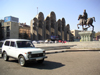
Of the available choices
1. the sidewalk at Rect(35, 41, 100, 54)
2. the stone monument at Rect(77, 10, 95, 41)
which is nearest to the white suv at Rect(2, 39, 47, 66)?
the sidewalk at Rect(35, 41, 100, 54)

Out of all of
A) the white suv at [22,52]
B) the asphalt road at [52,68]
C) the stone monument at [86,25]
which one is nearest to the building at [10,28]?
the stone monument at [86,25]

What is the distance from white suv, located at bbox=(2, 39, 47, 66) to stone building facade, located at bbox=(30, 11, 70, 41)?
58.2 m

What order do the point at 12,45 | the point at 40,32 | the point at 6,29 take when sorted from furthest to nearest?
the point at 40,32 < the point at 6,29 < the point at 12,45

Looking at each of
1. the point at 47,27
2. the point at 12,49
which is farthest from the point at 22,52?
the point at 47,27

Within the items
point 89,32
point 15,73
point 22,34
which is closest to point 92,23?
point 89,32

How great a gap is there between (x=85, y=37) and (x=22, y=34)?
2317 inches

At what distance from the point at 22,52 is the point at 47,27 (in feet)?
233

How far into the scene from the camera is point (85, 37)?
75.4ft

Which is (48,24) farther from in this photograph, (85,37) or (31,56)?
(31,56)

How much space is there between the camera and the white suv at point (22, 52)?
5.93 meters

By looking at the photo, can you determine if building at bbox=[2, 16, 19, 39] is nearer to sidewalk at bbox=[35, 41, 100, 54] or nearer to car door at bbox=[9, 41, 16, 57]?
sidewalk at bbox=[35, 41, 100, 54]

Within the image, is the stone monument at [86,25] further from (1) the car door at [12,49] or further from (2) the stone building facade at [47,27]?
(2) the stone building facade at [47,27]

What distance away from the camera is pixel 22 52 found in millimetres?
6090

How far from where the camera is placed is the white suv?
19.5 feet
